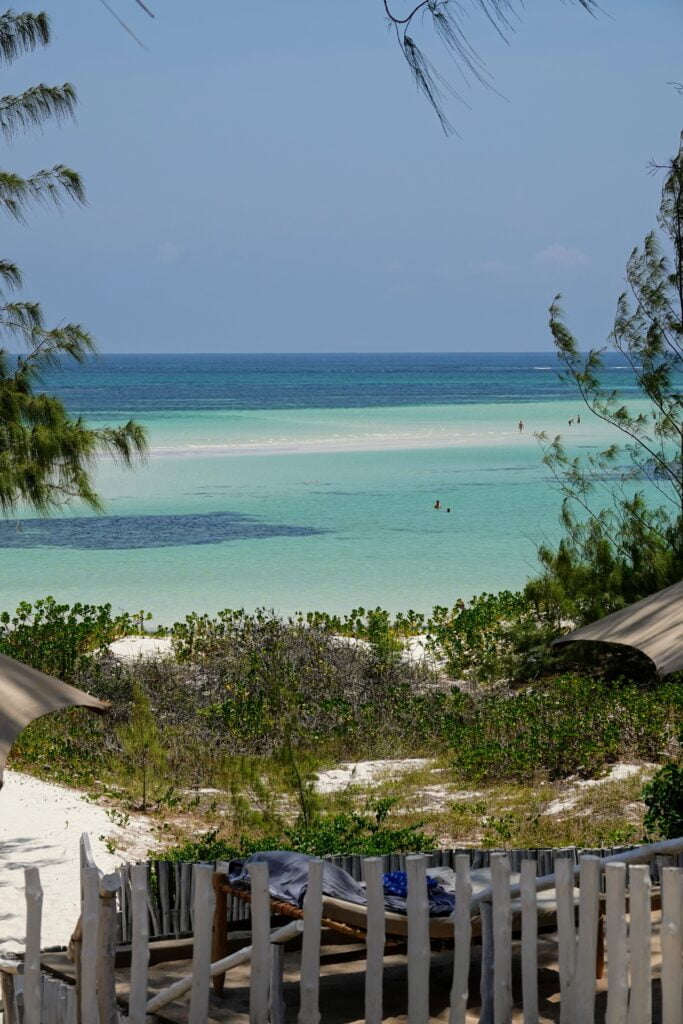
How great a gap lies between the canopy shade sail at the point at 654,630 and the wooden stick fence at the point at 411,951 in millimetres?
1529

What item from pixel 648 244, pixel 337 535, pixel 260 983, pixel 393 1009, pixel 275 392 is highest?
pixel 275 392

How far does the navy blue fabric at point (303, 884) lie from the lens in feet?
15.7

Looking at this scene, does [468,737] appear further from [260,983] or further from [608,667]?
[260,983]

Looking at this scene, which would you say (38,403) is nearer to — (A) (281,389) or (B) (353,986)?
(B) (353,986)

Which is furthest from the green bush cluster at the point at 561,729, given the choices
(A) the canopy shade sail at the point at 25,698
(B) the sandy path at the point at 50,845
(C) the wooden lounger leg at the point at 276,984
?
(C) the wooden lounger leg at the point at 276,984

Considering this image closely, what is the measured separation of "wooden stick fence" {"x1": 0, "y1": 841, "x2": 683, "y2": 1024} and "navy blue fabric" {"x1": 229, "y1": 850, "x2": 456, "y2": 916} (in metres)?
0.85

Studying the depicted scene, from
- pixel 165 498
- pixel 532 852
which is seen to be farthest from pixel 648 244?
pixel 165 498

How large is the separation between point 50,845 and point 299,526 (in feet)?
65.9

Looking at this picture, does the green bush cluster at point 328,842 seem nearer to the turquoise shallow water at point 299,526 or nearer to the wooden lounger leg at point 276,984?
the wooden lounger leg at point 276,984

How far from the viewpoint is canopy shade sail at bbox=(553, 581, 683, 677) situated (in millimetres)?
5148

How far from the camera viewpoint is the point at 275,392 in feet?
281

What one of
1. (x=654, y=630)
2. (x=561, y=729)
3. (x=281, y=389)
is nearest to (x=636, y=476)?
(x=561, y=729)

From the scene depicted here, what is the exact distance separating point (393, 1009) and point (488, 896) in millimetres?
1001

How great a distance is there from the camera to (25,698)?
4695 mm
